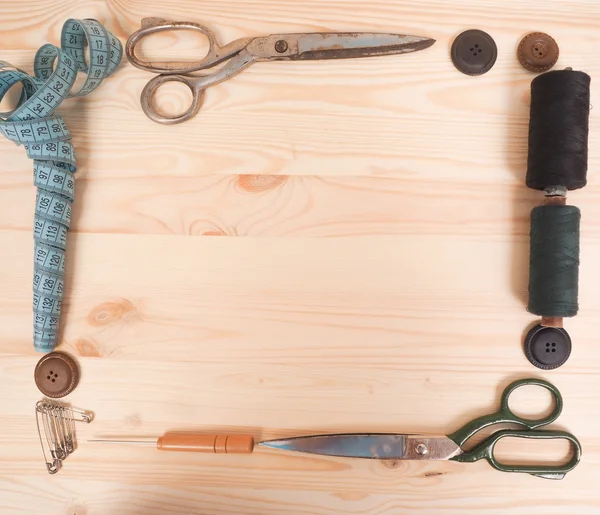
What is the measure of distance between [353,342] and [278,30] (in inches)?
18.9

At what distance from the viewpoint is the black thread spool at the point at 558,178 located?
2.38 feet

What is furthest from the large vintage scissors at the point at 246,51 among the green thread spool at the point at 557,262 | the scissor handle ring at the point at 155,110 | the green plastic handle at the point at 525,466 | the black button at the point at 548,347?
the green plastic handle at the point at 525,466

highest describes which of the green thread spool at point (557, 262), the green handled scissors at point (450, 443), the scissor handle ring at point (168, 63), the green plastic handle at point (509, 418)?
the scissor handle ring at point (168, 63)

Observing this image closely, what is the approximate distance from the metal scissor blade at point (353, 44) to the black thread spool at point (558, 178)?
19 centimetres

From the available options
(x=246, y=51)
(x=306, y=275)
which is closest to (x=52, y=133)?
(x=246, y=51)

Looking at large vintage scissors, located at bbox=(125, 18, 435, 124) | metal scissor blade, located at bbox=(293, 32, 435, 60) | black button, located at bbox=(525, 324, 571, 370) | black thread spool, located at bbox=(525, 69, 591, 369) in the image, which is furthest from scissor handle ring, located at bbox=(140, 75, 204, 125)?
black button, located at bbox=(525, 324, 571, 370)

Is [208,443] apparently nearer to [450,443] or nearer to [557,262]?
[450,443]

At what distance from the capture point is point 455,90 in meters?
0.80

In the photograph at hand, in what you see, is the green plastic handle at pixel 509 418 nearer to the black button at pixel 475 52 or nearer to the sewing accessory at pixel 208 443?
the sewing accessory at pixel 208 443

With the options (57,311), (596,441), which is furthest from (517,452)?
(57,311)

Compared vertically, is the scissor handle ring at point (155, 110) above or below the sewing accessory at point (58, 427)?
above

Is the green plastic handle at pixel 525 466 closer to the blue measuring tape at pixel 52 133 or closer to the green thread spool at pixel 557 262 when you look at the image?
the green thread spool at pixel 557 262

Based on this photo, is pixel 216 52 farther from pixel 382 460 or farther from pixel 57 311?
pixel 382 460

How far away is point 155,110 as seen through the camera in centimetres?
81
